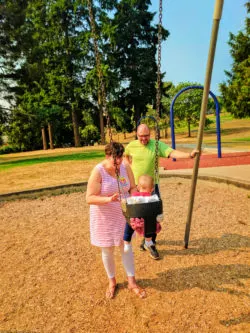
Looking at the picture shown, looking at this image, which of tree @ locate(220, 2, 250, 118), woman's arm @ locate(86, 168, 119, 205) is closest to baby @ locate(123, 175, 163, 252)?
woman's arm @ locate(86, 168, 119, 205)

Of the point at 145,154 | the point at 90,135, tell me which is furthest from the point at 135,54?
the point at 145,154

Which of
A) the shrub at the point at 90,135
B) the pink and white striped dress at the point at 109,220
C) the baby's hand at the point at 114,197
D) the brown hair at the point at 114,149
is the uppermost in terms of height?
the brown hair at the point at 114,149

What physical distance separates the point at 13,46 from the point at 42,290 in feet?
62.6

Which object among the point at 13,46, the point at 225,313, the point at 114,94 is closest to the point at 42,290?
the point at 225,313

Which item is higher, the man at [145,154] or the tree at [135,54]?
the tree at [135,54]

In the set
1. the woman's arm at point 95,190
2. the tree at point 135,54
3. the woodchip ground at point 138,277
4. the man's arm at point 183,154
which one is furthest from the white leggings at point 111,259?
the tree at point 135,54

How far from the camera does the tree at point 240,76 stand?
23.7 metres

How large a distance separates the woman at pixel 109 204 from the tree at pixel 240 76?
2366cm

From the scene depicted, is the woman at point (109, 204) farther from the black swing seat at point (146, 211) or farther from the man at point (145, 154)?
the man at point (145, 154)

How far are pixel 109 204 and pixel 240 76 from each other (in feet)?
82.3

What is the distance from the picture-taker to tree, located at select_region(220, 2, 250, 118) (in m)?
23.7

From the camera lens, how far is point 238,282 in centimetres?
312

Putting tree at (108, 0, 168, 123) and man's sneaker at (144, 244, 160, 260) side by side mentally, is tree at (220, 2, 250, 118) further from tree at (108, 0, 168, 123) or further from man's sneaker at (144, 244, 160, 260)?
man's sneaker at (144, 244, 160, 260)

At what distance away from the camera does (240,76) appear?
24.3 m
